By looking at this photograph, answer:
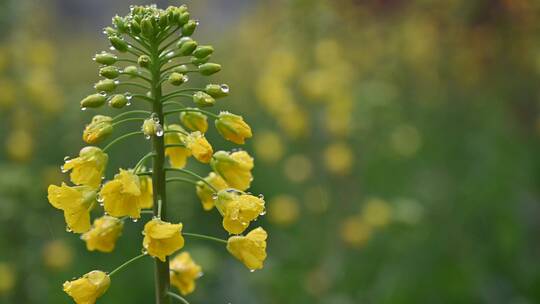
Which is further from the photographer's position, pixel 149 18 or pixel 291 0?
pixel 291 0

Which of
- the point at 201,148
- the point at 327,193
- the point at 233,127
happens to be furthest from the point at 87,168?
the point at 327,193

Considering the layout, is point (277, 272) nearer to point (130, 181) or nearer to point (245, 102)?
point (130, 181)

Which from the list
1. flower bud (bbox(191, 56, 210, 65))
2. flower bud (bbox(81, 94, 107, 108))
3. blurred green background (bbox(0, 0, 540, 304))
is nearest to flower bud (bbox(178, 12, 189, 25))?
flower bud (bbox(191, 56, 210, 65))

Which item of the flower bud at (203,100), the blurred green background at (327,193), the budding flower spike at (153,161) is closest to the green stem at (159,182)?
the budding flower spike at (153,161)

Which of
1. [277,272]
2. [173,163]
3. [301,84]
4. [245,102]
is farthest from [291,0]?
[245,102]

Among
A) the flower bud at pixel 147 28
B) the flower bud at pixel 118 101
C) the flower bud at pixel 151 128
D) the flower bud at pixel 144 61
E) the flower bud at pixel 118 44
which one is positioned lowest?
the flower bud at pixel 151 128

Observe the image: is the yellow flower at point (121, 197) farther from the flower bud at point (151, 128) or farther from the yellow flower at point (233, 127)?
the yellow flower at point (233, 127)

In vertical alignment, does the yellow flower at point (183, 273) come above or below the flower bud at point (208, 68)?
below
